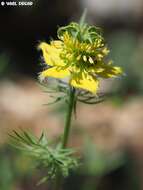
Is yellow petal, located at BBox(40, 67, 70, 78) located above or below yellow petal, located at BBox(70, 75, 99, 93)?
above

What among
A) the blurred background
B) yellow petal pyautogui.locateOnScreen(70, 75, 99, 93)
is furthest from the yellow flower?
the blurred background

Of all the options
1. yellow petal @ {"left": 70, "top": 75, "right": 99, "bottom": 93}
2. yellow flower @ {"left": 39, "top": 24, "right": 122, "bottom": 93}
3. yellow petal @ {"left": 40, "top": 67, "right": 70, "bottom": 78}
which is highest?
yellow flower @ {"left": 39, "top": 24, "right": 122, "bottom": 93}

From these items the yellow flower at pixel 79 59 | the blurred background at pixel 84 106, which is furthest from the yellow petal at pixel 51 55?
the blurred background at pixel 84 106

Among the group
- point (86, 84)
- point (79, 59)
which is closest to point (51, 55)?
point (79, 59)

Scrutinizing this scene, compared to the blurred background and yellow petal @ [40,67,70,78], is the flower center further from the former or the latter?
the blurred background

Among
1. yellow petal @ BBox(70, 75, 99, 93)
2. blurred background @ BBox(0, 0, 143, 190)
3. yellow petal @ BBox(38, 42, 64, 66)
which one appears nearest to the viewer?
yellow petal @ BBox(70, 75, 99, 93)

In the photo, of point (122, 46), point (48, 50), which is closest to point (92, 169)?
point (48, 50)

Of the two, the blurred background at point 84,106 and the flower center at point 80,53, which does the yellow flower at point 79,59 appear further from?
the blurred background at point 84,106

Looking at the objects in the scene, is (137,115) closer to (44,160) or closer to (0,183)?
(0,183)
